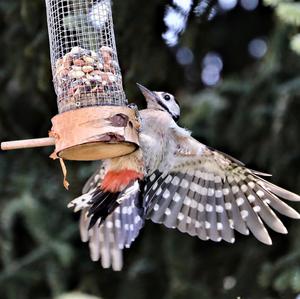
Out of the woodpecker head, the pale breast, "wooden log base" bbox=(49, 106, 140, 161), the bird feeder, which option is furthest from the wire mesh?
Result: the woodpecker head

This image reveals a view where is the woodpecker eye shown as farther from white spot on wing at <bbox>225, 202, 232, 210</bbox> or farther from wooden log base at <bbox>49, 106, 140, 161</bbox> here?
wooden log base at <bbox>49, 106, 140, 161</bbox>

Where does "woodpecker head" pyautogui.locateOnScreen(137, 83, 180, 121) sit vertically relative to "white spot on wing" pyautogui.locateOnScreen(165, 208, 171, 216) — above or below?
above

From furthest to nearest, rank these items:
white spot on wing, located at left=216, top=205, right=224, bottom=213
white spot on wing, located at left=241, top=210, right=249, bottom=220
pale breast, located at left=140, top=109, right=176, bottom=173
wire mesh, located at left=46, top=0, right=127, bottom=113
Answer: white spot on wing, located at left=216, top=205, right=224, bottom=213, white spot on wing, located at left=241, top=210, right=249, bottom=220, pale breast, located at left=140, top=109, right=176, bottom=173, wire mesh, located at left=46, top=0, right=127, bottom=113

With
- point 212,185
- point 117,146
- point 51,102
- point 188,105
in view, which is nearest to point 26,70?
point 51,102

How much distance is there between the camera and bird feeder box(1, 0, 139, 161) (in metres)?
3.68

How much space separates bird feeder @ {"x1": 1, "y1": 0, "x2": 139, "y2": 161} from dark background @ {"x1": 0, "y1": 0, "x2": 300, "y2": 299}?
478 millimetres

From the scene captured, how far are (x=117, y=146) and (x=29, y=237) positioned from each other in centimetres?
245

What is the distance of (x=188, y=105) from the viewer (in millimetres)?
5566

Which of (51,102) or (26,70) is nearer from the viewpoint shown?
(26,70)

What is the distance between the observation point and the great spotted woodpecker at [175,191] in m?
4.26

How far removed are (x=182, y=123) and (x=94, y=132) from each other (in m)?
1.83

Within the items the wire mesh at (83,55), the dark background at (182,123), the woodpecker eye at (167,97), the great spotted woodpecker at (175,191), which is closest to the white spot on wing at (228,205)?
the great spotted woodpecker at (175,191)

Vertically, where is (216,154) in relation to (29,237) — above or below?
above

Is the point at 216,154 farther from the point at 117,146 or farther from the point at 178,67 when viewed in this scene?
the point at 178,67
